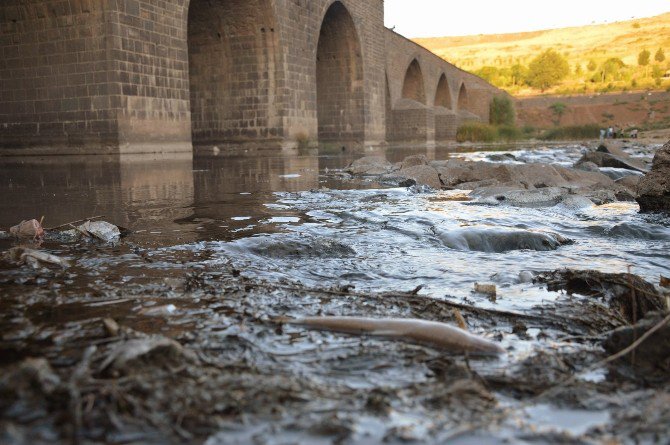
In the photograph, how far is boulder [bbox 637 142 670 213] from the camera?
14.9ft

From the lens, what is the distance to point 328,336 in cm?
184

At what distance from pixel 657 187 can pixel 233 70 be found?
46.5 ft

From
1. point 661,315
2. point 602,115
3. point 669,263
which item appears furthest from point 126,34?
point 602,115

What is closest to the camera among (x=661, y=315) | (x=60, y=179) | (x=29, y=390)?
(x=29, y=390)

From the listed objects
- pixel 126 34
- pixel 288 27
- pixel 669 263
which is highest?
pixel 288 27

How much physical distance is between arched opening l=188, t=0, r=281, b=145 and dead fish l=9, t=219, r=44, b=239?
13558mm

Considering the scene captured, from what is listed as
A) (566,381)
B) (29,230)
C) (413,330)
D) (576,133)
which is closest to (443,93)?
(576,133)

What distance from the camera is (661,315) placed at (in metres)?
1.69

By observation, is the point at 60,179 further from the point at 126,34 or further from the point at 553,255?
the point at 553,255

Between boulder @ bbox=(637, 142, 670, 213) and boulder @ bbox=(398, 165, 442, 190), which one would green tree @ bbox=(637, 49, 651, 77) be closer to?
boulder @ bbox=(398, 165, 442, 190)

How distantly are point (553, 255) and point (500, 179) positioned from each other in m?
3.75

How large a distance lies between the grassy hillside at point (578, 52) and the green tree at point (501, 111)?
1026 inches

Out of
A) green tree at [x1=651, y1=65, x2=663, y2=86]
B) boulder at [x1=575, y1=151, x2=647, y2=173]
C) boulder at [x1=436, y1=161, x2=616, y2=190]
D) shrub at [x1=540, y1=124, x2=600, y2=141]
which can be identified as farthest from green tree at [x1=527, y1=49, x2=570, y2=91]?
boulder at [x1=436, y1=161, x2=616, y2=190]

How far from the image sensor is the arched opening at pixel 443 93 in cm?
4462
